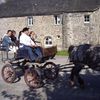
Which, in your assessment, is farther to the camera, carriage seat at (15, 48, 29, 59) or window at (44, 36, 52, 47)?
window at (44, 36, 52, 47)

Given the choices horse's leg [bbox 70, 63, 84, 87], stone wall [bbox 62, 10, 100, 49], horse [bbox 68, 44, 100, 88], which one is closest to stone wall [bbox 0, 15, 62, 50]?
stone wall [bbox 62, 10, 100, 49]

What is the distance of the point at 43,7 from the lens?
156 feet

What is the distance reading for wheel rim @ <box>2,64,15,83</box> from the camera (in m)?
13.1

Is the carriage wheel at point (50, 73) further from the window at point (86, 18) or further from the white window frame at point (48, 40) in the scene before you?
the white window frame at point (48, 40)

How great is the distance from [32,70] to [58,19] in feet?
114

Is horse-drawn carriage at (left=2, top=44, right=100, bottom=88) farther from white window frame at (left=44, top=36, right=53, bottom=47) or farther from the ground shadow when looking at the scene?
white window frame at (left=44, top=36, right=53, bottom=47)

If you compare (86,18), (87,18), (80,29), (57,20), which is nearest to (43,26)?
(57,20)

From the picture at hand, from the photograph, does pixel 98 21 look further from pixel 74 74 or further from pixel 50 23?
pixel 74 74

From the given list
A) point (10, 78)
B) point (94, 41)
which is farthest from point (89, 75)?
point (94, 41)

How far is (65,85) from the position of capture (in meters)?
12.8

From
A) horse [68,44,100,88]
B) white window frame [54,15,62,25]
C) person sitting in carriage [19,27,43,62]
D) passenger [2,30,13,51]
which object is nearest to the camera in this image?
horse [68,44,100,88]

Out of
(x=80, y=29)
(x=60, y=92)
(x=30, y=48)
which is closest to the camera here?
(x=60, y=92)

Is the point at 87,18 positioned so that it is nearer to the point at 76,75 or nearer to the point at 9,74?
the point at 9,74

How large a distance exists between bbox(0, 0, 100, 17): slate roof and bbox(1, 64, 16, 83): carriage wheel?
3190 centimetres
